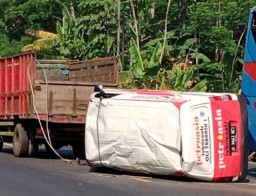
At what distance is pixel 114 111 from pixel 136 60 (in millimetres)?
11268

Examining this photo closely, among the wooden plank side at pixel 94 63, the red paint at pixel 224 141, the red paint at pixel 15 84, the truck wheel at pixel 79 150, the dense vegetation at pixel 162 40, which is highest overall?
the dense vegetation at pixel 162 40

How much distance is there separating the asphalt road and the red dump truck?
1883 millimetres

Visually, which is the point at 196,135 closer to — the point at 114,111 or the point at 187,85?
the point at 114,111

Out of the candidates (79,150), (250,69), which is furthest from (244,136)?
(79,150)

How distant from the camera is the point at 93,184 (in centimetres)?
1377

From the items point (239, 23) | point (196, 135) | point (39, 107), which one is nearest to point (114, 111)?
point (196, 135)

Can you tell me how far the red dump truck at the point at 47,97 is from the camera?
18922 millimetres

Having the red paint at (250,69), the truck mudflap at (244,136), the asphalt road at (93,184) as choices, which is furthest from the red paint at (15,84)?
the truck mudflap at (244,136)

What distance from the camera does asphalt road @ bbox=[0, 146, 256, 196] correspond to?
12719 mm

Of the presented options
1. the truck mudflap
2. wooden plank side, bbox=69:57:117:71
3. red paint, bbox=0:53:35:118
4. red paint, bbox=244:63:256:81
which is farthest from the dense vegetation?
the truck mudflap

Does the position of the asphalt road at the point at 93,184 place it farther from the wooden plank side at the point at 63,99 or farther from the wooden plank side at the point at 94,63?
the wooden plank side at the point at 94,63

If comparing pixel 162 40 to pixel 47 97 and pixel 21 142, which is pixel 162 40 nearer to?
pixel 21 142

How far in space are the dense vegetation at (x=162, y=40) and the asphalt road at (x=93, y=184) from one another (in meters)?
9.78

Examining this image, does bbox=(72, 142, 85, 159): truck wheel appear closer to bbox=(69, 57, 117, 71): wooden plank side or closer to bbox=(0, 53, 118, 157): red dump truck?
bbox=(0, 53, 118, 157): red dump truck
